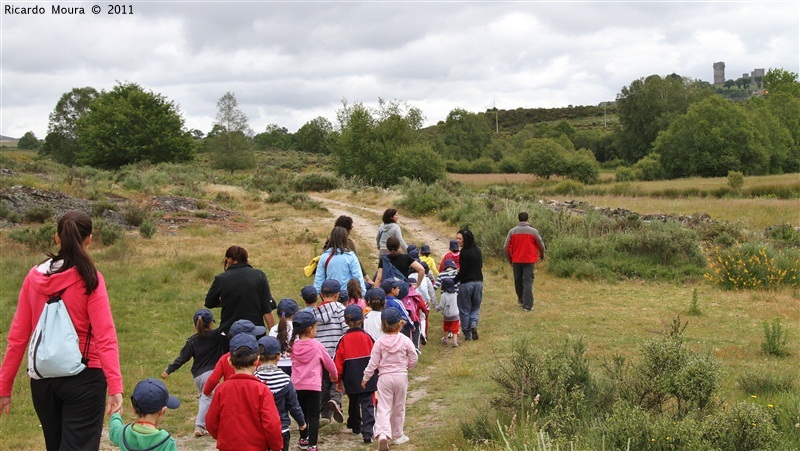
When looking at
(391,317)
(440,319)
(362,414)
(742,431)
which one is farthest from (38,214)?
(742,431)

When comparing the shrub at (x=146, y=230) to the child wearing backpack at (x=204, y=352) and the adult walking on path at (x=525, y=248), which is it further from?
the child wearing backpack at (x=204, y=352)

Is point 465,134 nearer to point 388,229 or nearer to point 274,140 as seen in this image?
point 274,140

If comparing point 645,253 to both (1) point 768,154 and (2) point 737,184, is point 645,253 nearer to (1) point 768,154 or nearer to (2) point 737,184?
(2) point 737,184

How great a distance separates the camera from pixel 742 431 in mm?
5055

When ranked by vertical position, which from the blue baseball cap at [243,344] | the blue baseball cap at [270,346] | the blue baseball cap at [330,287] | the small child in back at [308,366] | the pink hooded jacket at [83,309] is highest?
the pink hooded jacket at [83,309]

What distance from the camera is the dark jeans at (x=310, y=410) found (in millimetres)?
6215

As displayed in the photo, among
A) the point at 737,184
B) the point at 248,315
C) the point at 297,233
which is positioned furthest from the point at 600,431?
the point at 737,184

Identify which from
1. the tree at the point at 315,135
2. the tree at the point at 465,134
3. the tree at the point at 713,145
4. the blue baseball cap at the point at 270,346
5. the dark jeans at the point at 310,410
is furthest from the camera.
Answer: the tree at the point at 315,135

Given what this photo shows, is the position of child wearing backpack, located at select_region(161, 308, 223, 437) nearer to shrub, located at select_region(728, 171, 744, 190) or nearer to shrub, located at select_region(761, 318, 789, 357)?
shrub, located at select_region(761, 318, 789, 357)

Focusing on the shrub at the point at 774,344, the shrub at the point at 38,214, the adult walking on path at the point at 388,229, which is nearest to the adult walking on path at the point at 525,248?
the adult walking on path at the point at 388,229

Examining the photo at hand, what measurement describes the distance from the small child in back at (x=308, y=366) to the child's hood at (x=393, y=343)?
1.67ft

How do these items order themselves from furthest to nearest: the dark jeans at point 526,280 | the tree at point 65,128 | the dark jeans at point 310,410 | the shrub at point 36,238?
the tree at point 65,128 → the shrub at point 36,238 → the dark jeans at point 526,280 → the dark jeans at point 310,410

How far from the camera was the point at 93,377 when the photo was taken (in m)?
4.08

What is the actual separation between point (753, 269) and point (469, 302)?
811cm
